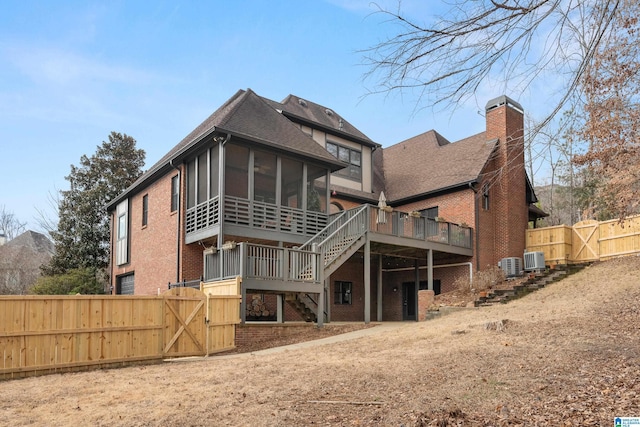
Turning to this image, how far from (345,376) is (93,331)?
5.63 m

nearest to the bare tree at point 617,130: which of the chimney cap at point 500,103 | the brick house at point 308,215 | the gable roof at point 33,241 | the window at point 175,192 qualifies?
the brick house at point 308,215

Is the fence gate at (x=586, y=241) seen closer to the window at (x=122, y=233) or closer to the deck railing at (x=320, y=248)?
the deck railing at (x=320, y=248)

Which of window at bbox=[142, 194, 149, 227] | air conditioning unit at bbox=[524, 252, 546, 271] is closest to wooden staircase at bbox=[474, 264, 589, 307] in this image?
air conditioning unit at bbox=[524, 252, 546, 271]

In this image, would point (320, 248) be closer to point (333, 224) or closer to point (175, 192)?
point (333, 224)

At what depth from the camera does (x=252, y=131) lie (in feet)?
56.3

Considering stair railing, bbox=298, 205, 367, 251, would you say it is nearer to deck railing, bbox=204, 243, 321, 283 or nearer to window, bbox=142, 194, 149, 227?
deck railing, bbox=204, 243, 321, 283

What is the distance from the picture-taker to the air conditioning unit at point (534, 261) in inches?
821

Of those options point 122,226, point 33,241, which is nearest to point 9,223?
point 33,241

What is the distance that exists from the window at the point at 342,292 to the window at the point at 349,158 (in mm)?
4871

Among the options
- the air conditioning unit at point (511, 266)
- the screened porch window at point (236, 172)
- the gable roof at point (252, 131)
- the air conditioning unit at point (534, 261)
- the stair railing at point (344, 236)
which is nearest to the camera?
the stair railing at point (344, 236)

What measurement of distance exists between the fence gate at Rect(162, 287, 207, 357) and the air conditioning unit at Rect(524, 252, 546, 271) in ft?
46.7

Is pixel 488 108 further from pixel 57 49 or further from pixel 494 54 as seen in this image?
pixel 494 54

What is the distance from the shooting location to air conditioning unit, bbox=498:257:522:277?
67.9 feet

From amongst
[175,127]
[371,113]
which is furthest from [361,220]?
[175,127]
